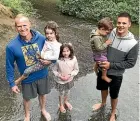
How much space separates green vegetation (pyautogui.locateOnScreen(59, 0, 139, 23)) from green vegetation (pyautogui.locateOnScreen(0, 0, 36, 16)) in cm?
142

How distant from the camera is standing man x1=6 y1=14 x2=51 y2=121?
3.78m

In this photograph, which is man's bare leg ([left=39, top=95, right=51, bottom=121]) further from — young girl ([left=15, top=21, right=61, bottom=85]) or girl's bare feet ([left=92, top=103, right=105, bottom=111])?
girl's bare feet ([left=92, top=103, right=105, bottom=111])

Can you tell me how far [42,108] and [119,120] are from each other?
4.41 ft

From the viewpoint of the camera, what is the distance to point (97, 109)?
5035mm

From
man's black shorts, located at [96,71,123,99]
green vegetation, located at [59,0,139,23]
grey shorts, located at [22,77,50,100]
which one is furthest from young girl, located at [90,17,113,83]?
green vegetation, located at [59,0,139,23]

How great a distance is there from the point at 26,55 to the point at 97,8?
8.63m

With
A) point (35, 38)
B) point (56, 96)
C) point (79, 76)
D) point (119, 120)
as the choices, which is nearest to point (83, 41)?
point (79, 76)

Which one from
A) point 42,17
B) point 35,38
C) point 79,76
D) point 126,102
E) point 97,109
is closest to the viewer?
point 35,38

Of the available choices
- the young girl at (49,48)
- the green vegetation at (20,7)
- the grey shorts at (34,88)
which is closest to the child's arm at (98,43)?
the young girl at (49,48)

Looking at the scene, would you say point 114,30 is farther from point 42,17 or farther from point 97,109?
point 42,17

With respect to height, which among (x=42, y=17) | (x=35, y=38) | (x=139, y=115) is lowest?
(x=139, y=115)

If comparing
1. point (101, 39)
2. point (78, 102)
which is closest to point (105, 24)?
point (101, 39)

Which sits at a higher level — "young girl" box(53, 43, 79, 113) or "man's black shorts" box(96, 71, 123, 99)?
"young girl" box(53, 43, 79, 113)

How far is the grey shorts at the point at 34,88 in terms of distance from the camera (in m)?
4.22
